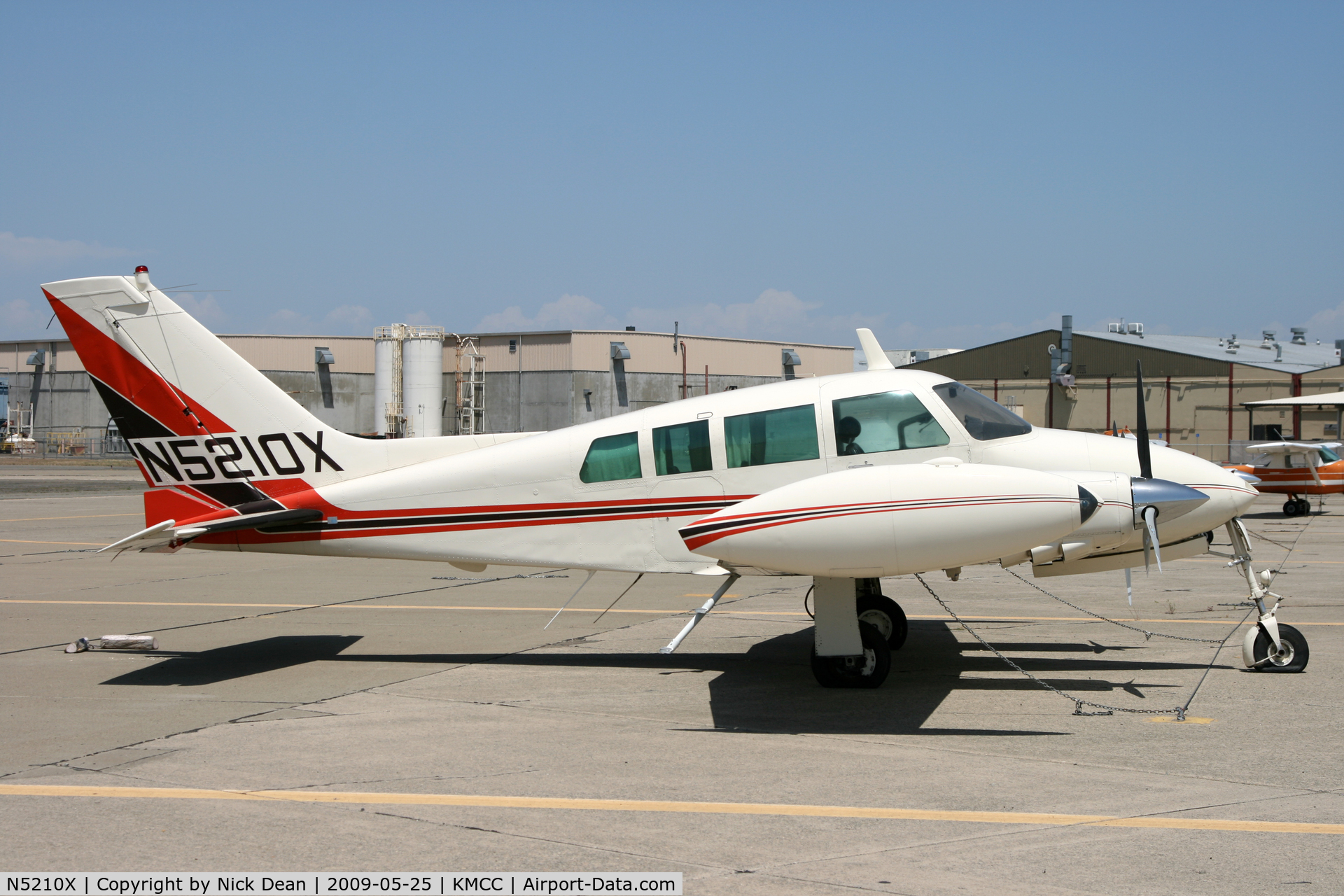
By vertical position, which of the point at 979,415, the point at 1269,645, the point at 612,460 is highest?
the point at 979,415

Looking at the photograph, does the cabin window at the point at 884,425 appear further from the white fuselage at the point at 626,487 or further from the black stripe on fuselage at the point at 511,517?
the black stripe on fuselage at the point at 511,517

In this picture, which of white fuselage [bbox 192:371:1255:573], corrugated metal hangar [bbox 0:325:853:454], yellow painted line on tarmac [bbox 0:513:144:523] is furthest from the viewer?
corrugated metal hangar [bbox 0:325:853:454]

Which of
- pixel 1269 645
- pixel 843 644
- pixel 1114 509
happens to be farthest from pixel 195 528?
pixel 1269 645

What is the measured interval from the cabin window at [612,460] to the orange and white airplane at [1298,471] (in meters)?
23.9

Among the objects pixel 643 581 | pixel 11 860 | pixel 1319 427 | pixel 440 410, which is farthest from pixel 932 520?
pixel 440 410

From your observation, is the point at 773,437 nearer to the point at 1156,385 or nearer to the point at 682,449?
the point at 682,449

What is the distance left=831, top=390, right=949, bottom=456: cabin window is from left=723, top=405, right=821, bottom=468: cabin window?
9.0 inches

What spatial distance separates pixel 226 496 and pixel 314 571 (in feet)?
24.7

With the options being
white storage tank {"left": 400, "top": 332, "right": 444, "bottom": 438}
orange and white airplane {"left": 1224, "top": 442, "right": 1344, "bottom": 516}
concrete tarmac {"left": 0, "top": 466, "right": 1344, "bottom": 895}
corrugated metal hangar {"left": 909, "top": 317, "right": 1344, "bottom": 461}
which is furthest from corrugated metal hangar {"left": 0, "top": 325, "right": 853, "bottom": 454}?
concrete tarmac {"left": 0, "top": 466, "right": 1344, "bottom": 895}

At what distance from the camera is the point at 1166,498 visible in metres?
8.18

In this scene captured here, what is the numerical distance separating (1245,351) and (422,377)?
4762 centimetres

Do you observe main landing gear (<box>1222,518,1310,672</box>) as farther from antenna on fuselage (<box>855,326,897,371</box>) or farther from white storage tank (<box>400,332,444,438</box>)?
white storage tank (<box>400,332,444,438</box>)

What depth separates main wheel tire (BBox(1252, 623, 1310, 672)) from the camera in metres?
8.98

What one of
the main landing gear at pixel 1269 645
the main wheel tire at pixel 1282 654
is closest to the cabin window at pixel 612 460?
the main landing gear at pixel 1269 645
